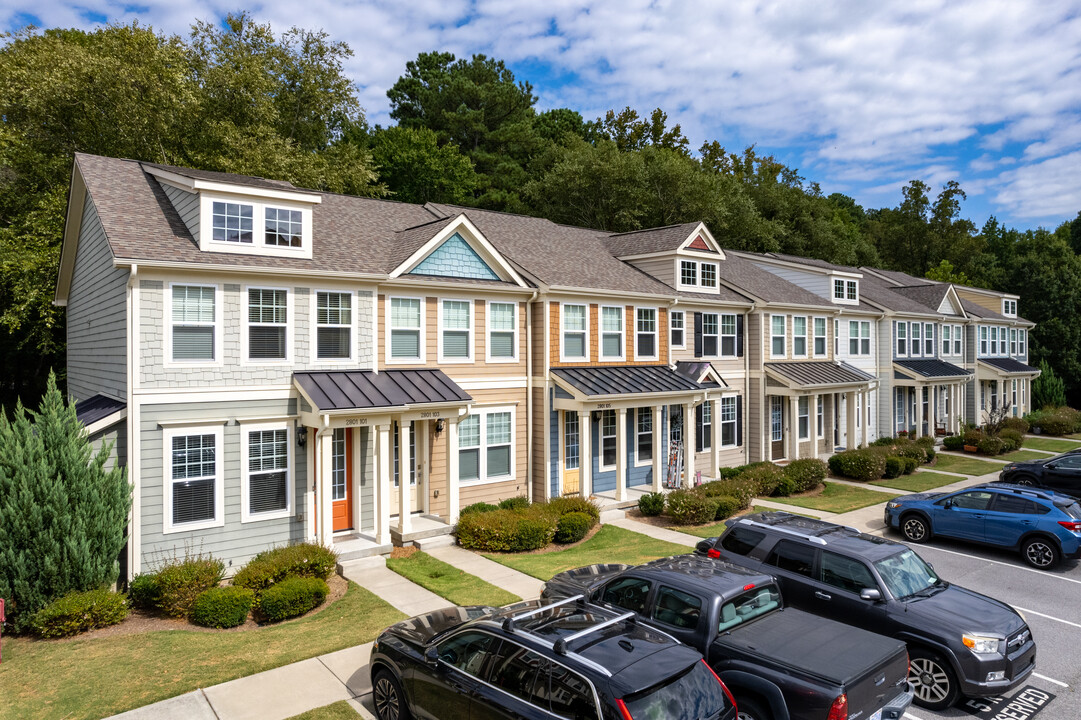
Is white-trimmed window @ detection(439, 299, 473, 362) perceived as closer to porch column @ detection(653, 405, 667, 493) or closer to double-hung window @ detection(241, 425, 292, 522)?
double-hung window @ detection(241, 425, 292, 522)

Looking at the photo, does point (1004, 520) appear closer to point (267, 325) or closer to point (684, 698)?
point (684, 698)

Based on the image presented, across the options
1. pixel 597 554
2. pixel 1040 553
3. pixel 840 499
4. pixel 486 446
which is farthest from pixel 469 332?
pixel 1040 553

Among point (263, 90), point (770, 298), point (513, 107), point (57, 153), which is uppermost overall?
point (513, 107)

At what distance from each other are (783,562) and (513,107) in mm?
48697

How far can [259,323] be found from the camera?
1480 cm

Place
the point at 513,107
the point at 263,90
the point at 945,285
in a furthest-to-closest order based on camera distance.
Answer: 1. the point at 513,107
2. the point at 945,285
3. the point at 263,90

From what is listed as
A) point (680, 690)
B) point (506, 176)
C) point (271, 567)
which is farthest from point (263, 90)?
point (680, 690)

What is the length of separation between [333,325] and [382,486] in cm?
A: 404

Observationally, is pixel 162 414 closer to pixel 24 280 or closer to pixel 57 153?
pixel 24 280

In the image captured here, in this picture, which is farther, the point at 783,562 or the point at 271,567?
the point at 271,567

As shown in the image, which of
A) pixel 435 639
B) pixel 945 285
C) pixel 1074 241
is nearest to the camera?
pixel 435 639

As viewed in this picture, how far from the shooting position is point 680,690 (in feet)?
20.0

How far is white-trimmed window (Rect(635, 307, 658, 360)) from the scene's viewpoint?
22.7 m

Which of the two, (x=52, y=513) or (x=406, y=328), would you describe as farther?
(x=406, y=328)
